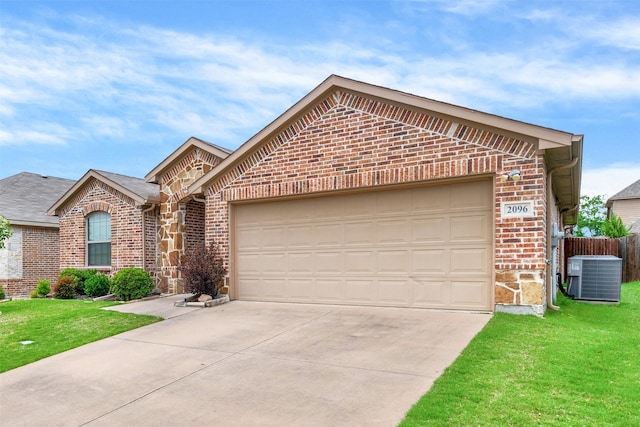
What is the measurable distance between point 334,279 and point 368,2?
6.92 metres

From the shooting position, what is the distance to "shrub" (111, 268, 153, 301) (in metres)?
12.5

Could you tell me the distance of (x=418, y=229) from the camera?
27.6 feet

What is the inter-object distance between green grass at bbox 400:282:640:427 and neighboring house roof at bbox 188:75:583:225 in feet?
9.83

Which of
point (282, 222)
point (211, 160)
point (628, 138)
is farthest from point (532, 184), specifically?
point (628, 138)

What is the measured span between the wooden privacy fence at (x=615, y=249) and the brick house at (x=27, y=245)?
2052 cm

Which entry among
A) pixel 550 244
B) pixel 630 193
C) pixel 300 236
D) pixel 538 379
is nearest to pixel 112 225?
pixel 300 236

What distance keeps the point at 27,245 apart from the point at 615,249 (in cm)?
2318

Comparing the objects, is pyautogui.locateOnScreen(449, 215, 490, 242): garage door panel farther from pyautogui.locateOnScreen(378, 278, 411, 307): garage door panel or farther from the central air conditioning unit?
the central air conditioning unit

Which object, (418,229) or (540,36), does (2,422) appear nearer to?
(418,229)

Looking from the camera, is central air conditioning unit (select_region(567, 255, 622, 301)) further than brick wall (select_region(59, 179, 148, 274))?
No

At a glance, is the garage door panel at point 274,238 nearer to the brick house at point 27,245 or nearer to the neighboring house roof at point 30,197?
the neighboring house roof at point 30,197

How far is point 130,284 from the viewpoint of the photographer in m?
12.5

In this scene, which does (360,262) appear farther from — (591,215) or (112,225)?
(591,215)

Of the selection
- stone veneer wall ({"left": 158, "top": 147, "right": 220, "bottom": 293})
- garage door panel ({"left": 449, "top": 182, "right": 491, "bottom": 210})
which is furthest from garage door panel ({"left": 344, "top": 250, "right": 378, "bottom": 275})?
stone veneer wall ({"left": 158, "top": 147, "right": 220, "bottom": 293})
